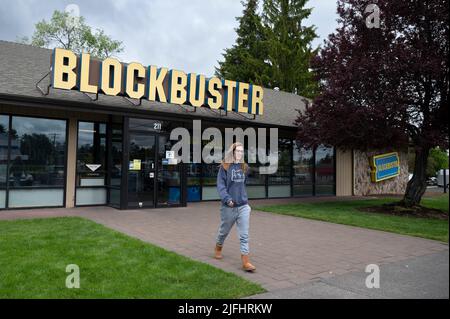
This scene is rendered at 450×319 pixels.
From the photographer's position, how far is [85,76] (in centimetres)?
1137

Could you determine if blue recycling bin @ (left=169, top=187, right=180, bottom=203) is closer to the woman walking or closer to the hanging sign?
the hanging sign

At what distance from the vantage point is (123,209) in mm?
12055

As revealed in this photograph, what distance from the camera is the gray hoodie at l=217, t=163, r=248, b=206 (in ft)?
19.6

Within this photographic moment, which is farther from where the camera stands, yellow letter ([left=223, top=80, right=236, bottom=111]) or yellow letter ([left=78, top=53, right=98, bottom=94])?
yellow letter ([left=223, top=80, right=236, bottom=111])

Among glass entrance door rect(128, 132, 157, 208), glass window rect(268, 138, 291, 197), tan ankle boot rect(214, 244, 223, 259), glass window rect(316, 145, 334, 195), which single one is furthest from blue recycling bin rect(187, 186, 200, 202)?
tan ankle boot rect(214, 244, 223, 259)

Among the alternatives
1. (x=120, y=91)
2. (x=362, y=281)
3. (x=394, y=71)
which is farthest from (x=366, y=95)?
(x=362, y=281)

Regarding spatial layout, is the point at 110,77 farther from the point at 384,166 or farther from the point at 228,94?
the point at 384,166

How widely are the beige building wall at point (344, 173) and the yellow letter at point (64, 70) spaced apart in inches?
528

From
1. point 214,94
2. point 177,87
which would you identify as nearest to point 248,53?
point 214,94

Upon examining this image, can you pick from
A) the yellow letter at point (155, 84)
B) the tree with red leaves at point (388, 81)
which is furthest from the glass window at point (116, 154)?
the tree with red leaves at point (388, 81)

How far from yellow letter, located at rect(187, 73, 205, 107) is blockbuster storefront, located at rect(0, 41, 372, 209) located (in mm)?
35

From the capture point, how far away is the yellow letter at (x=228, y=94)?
48.4 ft
